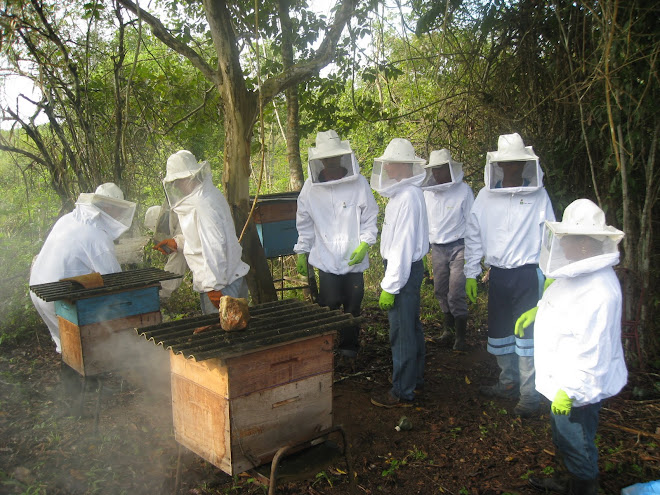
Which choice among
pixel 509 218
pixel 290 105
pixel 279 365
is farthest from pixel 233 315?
pixel 290 105

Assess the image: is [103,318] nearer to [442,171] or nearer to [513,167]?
[513,167]

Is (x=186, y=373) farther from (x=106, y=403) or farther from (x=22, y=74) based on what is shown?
(x=22, y=74)

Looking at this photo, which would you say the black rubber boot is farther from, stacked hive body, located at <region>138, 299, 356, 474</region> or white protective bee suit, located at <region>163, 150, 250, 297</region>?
white protective bee suit, located at <region>163, 150, 250, 297</region>

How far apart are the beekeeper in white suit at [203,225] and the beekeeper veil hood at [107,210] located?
490 mm

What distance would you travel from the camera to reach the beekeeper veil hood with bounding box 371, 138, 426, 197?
12.1ft

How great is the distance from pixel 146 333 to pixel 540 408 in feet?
9.32

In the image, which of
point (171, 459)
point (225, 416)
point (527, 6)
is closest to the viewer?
point (225, 416)

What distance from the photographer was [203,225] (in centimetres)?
368

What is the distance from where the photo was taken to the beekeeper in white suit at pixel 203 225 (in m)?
3.68

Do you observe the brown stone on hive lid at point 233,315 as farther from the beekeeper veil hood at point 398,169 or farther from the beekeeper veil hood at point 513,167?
the beekeeper veil hood at point 513,167

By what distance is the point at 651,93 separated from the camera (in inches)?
148

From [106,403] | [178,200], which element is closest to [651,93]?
[178,200]

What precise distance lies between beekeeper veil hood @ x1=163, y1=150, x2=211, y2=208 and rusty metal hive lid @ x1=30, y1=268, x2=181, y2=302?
566mm

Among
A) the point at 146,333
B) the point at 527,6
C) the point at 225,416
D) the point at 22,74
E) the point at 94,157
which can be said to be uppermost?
the point at 527,6
